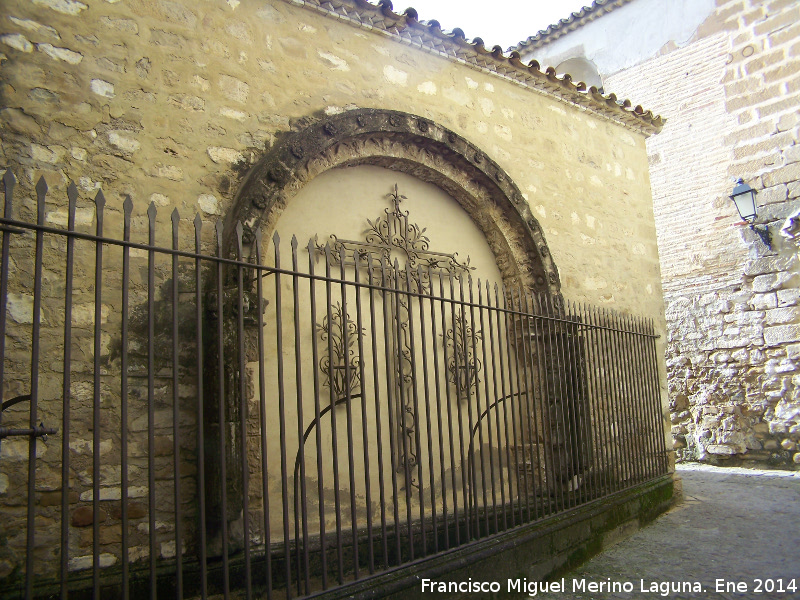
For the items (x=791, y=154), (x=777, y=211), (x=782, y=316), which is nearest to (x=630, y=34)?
(x=791, y=154)

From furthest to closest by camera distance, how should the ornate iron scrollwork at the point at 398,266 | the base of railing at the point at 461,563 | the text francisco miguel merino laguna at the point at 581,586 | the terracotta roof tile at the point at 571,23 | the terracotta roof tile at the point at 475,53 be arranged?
the terracotta roof tile at the point at 571,23 < the terracotta roof tile at the point at 475,53 < the ornate iron scrollwork at the point at 398,266 < the text francisco miguel merino laguna at the point at 581,586 < the base of railing at the point at 461,563

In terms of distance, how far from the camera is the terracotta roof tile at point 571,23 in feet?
35.2

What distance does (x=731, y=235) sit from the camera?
29.7ft

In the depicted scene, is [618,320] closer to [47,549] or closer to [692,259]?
[692,259]

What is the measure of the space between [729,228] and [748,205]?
114cm

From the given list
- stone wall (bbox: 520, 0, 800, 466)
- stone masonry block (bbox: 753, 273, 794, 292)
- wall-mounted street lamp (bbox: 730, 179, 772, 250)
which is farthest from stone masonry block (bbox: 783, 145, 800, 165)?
stone masonry block (bbox: 753, 273, 794, 292)

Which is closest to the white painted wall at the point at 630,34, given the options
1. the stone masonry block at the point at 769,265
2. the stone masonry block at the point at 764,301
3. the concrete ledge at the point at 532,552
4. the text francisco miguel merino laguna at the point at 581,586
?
the stone masonry block at the point at 769,265

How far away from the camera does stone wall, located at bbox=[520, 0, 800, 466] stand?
7965 millimetres

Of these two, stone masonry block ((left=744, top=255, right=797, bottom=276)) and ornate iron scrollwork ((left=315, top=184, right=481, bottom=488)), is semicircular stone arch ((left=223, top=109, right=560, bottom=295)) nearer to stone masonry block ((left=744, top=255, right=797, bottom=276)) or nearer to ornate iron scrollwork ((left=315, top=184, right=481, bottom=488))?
ornate iron scrollwork ((left=315, top=184, right=481, bottom=488))

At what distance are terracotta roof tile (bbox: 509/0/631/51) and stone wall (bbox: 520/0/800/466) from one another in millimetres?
609

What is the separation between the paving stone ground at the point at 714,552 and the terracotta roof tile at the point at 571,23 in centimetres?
851

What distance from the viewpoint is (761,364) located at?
8188mm

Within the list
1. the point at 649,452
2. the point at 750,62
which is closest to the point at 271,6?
the point at 649,452

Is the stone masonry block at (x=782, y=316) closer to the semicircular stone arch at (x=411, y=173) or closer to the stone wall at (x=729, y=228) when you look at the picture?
the stone wall at (x=729, y=228)
